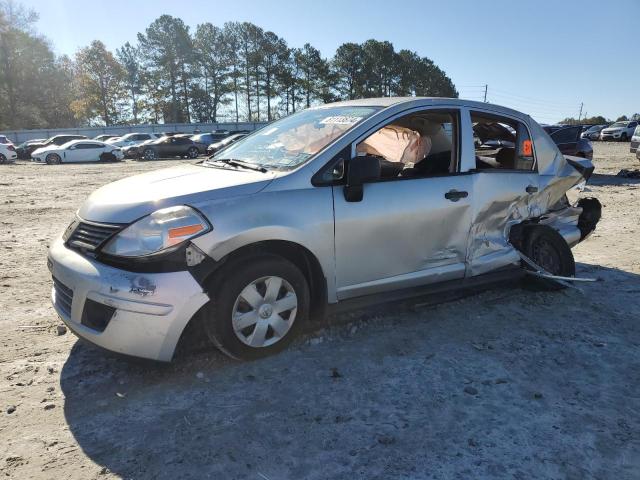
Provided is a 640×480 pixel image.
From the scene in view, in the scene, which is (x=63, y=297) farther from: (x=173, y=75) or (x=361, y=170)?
(x=173, y=75)

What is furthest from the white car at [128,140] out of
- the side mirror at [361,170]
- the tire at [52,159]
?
the side mirror at [361,170]

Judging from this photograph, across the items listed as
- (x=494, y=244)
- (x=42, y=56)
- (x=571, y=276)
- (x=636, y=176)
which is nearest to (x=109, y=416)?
(x=494, y=244)

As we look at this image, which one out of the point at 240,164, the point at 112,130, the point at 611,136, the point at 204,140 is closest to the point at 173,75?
the point at 112,130

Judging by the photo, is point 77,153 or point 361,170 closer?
point 361,170

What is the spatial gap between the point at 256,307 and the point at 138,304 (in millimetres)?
734

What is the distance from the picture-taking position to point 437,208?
12.2 feet

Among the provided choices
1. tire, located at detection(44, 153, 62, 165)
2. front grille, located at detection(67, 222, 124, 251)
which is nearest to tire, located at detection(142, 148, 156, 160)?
tire, located at detection(44, 153, 62, 165)

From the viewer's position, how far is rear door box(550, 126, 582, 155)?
1302 centimetres

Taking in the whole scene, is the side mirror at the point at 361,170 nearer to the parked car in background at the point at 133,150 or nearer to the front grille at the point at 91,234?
the front grille at the point at 91,234

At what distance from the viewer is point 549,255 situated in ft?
15.1

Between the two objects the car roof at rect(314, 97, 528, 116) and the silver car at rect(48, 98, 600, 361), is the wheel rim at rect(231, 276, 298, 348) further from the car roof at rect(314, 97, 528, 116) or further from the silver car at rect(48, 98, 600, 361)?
the car roof at rect(314, 97, 528, 116)

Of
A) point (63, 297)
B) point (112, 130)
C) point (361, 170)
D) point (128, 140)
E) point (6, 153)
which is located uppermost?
point (112, 130)

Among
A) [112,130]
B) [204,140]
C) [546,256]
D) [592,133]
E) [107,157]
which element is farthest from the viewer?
[112,130]

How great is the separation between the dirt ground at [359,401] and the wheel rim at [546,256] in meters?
0.41
